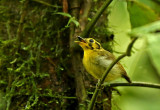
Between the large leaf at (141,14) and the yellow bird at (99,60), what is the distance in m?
1.41

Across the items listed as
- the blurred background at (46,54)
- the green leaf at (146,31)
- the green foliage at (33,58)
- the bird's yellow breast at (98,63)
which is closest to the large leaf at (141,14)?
the green leaf at (146,31)

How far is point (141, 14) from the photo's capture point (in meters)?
0.84

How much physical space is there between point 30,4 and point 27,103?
96 cm

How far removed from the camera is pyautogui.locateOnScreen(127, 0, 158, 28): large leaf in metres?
0.77

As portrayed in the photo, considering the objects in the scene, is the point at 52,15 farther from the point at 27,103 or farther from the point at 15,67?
the point at 27,103

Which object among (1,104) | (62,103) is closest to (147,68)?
(62,103)

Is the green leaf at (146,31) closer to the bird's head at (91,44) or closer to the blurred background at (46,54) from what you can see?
the blurred background at (46,54)

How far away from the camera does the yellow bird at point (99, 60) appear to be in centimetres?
242

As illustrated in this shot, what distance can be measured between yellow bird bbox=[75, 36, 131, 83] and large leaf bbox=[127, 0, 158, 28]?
141 cm

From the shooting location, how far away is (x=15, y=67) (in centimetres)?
219

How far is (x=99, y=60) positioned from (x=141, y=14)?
1717 millimetres

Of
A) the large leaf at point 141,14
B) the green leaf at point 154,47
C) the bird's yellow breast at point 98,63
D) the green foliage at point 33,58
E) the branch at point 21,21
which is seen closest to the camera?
the green leaf at point 154,47

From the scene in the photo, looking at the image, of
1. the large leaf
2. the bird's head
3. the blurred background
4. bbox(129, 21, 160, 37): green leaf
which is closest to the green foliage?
the blurred background

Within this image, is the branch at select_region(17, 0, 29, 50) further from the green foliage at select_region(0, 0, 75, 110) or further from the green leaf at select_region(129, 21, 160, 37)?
the green leaf at select_region(129, 21, 160, 37)
